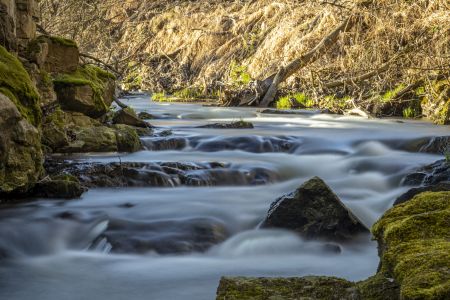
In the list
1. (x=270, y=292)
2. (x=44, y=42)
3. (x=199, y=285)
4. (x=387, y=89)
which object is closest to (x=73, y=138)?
(x=44, y=42)

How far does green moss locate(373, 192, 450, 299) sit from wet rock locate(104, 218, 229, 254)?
2105mm

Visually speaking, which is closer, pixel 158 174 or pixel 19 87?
pixel 19 87

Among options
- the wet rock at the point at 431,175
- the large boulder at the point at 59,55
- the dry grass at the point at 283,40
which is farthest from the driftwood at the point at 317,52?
the wet rock at the point at 431,175

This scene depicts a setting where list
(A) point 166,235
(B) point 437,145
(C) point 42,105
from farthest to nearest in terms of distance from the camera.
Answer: (B) point 437,145 < (C) point 42,105 < (A) point 166,235

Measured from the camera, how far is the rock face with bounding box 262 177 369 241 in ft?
15.7

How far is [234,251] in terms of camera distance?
4.82m

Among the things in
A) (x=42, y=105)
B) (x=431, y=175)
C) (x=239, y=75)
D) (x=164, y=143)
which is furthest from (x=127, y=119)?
(x=239, y=75)

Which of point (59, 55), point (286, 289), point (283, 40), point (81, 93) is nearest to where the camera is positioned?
point (286, 289)

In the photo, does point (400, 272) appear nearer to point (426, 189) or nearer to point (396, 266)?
point (396, 266)

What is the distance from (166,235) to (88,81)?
160 inches

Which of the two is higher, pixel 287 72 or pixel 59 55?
pixel 59 55

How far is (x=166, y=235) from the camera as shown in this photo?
5.04 m

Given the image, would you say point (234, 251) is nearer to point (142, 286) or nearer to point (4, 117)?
point (142, 286)

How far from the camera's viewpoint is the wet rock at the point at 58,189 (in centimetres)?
581
